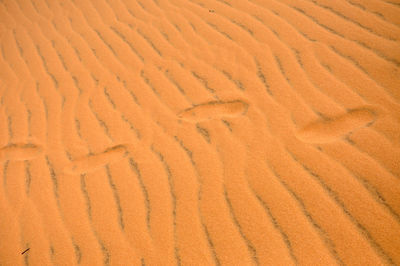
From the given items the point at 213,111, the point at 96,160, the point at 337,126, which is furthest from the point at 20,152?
the point at 337,126

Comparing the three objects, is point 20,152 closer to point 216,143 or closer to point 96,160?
point 96,160

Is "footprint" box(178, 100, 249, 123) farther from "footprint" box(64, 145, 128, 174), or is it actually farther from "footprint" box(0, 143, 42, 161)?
"footprint" box(0, 143, 42, 161)

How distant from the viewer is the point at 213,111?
204 cm

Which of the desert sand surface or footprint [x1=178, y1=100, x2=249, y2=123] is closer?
the desert sand surface

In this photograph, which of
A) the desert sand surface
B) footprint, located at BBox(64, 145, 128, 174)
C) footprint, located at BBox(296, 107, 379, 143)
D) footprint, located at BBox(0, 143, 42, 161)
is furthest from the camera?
footprint, located at BBox(0, 143, 42, 161)

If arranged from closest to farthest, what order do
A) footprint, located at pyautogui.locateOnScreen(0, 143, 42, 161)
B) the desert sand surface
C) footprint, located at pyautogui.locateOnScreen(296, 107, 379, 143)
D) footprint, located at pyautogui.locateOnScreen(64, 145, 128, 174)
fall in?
the desert sand surface, footprint, located at pyautogui.locateOnScreen(296, 107, 379, 143), footprint, located at pyautogui.locateOnScreen(64, 145, 128, 174), footprint, located at pyautogui.locateOnScreen(0, 143, 42, 161)

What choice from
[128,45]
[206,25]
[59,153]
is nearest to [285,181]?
[59,153]

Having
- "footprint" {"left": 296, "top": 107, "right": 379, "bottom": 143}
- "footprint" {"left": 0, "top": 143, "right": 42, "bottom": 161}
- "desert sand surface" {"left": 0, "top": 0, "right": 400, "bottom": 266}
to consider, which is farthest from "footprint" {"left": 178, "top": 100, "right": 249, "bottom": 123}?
"footprint" {"left": 0, "top": 143, "right": 42, "bottom": 161}

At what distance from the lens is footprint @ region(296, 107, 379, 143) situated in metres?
1.70

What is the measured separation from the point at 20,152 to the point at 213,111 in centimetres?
141

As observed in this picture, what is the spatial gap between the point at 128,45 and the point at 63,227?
167cm

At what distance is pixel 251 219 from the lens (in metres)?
1.51

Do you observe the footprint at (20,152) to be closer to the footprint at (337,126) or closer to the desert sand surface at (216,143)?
the desert sand surface at (216,143)

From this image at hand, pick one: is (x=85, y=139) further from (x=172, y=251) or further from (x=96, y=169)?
(x=172, y=251)
